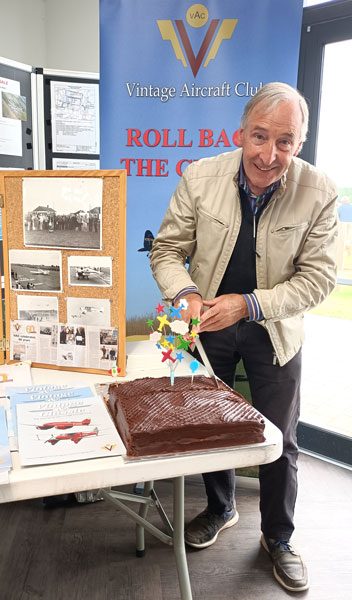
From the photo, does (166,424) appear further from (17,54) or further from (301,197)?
(17,54)

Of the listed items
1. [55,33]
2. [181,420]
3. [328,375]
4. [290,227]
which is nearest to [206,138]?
[290,227]

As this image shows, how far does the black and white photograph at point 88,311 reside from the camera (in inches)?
59.9

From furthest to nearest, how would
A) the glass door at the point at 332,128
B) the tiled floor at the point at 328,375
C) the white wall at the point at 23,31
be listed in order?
the white wall at the point at 23,31 → the tiled floor at the point at 328,375 → the glass door at the point at 332,128

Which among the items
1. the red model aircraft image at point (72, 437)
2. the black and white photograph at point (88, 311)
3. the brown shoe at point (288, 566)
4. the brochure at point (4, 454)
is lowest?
the brown shoe at point (288, 566)

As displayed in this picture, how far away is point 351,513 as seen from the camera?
2.28 meters

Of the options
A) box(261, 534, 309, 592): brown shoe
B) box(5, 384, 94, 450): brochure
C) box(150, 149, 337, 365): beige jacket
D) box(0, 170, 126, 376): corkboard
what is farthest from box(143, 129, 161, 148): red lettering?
box(261, 534, 309, 592): brown shoe

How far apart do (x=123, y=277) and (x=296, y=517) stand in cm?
144

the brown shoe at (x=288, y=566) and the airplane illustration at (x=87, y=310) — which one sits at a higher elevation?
the airplane illustration at (x=87, y=310)

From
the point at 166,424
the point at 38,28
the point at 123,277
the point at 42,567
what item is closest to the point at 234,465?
the point at 166,424

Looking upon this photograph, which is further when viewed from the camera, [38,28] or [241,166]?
[38,28]

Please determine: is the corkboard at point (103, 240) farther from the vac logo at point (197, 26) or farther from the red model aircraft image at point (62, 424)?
the vac logo at point (197, 26)

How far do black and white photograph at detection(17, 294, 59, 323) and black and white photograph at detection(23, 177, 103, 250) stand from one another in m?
0.17

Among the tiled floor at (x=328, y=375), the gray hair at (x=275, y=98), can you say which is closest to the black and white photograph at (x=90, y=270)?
the gray hair at (x=275, y=98)

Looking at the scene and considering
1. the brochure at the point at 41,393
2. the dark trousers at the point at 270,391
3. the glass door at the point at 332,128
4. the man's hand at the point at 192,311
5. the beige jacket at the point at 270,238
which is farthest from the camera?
the glass door at the point at 332,128
